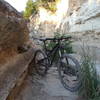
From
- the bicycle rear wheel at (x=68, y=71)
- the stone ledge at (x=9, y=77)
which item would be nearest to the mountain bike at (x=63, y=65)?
the bicycle rear wheel at (x=68, y=71)

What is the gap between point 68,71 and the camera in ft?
9.00

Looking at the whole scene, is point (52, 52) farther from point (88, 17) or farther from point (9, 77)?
point (88, 17)

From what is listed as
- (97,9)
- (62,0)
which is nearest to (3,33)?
(97,9)

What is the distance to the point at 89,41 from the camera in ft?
17.4

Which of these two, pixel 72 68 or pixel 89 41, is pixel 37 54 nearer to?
pixel 72 68

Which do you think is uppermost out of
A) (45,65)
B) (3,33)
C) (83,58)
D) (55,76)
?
(3,33)

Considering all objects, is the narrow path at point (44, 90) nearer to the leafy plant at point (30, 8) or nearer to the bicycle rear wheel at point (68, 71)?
the bicycle rear wheel at point (68, 71)

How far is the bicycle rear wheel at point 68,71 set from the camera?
2.55m

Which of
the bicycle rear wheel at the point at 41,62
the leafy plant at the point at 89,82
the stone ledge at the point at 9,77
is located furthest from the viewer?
the bicycle rear wheel at the point at 41,62

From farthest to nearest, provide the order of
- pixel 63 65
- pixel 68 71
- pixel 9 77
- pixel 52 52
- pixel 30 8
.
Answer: pixel 30 8 → pixel 52 52 → pixel 63 65 → pixel 68 71 → pixel 9 77

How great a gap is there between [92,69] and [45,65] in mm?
1216

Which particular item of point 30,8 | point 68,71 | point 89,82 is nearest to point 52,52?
point 68,71

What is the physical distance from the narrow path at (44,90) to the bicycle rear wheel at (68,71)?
0.10 m

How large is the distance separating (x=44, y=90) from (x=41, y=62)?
780 mm
